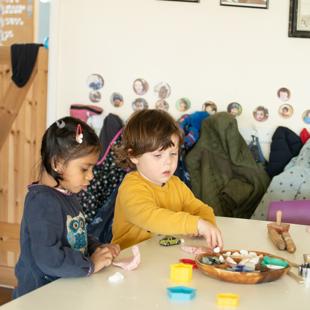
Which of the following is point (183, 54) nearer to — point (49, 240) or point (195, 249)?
point (195, 249)

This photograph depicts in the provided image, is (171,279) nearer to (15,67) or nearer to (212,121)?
(212,121)

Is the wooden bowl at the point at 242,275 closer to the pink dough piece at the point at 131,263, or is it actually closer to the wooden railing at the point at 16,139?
the pink dough piece at the point at 131,263

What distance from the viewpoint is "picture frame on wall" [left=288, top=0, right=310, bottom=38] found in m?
3.03

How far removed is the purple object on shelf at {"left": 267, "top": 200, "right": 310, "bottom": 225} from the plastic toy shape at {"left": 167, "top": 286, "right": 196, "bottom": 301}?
1.17m

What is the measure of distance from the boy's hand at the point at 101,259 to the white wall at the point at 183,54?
6.06ft

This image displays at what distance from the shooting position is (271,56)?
3096mm

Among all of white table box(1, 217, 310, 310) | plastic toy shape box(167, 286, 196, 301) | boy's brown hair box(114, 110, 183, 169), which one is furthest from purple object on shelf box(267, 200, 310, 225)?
plastic toy shape box(167, 286, 196, 301)

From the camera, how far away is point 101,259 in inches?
55.1

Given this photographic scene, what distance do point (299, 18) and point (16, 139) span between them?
6.10 feet

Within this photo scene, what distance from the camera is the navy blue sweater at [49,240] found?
1330mm

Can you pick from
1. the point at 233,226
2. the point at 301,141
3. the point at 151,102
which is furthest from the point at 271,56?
the point at 233,226

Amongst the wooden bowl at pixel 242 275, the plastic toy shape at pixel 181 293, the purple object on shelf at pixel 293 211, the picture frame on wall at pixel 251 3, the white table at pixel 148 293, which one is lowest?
the purple object on shelf at pixel 293 211

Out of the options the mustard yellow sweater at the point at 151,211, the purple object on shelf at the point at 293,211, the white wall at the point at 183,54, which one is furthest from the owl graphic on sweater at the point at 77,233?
the white wall at the point at 183,54

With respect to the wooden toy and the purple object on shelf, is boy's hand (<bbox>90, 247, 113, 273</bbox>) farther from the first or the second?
the purple object on shelf
